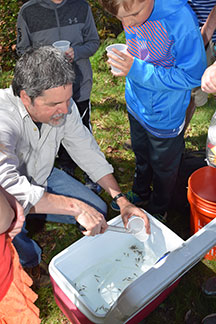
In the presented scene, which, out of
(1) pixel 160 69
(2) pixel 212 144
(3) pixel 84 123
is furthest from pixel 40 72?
(3) pixel 84 123

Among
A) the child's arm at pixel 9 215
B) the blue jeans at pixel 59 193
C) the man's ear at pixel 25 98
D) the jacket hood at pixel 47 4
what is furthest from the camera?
the jacket hood at pixel 47 4

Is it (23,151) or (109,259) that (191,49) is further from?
(109,259)

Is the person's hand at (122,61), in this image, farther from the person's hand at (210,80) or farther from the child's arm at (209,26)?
the child's arm at (209,26)

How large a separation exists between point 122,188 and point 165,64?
4.71 ft

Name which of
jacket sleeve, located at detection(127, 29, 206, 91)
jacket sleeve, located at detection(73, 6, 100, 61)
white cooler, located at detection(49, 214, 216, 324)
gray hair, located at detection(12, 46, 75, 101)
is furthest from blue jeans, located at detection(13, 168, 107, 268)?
jacket sleeve, located at detection(73, 6, 100, 61)

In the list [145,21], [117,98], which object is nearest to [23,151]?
[145,21]

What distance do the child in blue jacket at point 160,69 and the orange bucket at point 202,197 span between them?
0.21m

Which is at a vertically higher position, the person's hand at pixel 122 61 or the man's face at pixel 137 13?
the man's face at pixel 137 13

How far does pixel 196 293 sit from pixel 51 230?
127 cm

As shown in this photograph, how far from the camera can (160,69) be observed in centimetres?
217

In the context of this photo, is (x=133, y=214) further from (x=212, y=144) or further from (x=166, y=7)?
(x=166, y=7)

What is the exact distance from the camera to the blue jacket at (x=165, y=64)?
2.03 meters

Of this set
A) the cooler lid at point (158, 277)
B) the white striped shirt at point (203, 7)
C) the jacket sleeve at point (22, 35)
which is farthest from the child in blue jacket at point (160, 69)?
the cooler lid at point (158, 277)

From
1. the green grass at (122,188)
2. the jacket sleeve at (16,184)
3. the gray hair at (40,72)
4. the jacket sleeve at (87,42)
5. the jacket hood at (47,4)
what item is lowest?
the green grass at (122,188)
